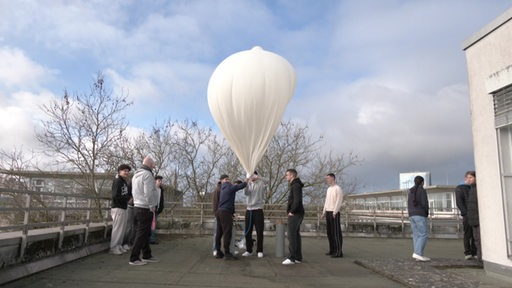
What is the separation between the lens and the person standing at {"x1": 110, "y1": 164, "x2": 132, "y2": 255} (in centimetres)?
798

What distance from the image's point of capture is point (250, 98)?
7395mm

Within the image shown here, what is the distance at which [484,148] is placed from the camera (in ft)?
20.8

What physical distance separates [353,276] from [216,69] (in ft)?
16.0

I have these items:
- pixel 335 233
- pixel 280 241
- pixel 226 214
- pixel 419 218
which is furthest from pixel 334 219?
pixel 226 214

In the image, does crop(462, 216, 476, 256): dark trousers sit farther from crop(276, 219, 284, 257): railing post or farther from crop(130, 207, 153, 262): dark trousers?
crop(130, 207, 153, 262): dark trousers

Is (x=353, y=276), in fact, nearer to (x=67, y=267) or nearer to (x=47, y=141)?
(x=67, y=267)

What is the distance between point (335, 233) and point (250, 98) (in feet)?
11.8

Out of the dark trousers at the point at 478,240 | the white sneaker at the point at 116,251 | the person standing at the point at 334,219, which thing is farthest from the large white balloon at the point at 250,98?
the dark trousers at the point at 478,240

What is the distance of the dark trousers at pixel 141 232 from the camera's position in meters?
6.65

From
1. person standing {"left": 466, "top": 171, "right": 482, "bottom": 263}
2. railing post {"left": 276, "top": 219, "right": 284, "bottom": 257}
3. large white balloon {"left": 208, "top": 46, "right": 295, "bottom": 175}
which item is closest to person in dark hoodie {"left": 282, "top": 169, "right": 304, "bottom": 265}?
railing post {"left": 276, "top": 219, "right": 284, "bottom": 257}

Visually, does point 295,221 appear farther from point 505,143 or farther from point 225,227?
point 505,143

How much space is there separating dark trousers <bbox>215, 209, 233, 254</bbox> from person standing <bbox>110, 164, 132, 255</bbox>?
2054mm

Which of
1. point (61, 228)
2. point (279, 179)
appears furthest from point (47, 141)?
point (279, 179)

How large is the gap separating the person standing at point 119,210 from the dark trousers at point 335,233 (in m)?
4.48
